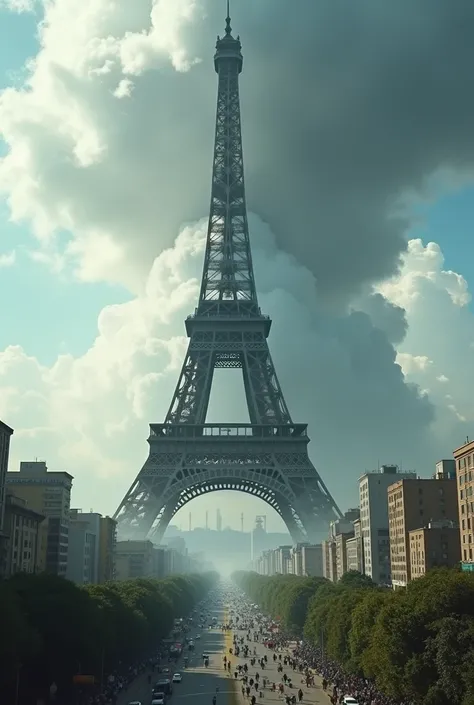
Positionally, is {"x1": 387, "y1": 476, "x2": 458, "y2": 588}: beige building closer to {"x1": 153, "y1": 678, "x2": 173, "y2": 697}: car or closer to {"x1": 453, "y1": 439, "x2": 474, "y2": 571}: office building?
{"x1": 453, "y1": 439, "x2": 474, "y2": 571}: office building

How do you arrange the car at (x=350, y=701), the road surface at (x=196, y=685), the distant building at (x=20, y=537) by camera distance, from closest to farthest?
the car at (x=350, y=701)
the road surface at (x=196, y=685)
the distant building at (x=20, y=537)

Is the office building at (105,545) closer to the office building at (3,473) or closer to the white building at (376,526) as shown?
the white building at (376,526)

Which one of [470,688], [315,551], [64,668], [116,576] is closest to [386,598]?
[470,688]

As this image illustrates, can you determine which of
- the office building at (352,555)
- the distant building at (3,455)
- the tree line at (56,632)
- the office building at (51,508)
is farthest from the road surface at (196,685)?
the office building at (352,555)

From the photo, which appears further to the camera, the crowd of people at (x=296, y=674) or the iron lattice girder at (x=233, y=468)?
the iron lattice girder at (x=233, y=468)

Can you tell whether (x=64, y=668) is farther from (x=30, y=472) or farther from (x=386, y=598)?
(x=30, y=472)

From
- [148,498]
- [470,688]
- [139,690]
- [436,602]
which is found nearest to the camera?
[470,688]
